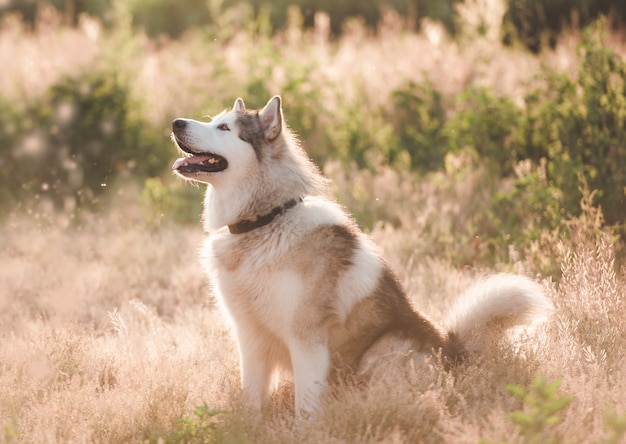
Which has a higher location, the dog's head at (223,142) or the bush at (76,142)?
the dog's head at (223,142)

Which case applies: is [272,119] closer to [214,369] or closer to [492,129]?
[214,369]

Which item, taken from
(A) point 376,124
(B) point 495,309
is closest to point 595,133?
(B) point 495,309

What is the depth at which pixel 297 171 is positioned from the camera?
4137mm

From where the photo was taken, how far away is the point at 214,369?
4.21 metres

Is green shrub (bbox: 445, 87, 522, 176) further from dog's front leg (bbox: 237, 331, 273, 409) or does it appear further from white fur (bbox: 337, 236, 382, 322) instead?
dog's front leg (bbox: 237, 331, 273, 409)

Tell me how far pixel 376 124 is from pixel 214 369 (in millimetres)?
5801

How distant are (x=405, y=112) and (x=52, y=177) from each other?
4.37 metres

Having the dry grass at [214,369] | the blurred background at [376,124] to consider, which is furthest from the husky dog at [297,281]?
the blurred background at [376,124]

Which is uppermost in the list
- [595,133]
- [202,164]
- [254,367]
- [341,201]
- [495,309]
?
[202,164]

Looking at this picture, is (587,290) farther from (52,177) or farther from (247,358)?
(52,177)

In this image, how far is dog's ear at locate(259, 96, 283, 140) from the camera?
13.5 feet

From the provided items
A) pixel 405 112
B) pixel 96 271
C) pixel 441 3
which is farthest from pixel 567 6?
pixel 96 271

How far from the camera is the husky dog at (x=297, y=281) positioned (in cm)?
374

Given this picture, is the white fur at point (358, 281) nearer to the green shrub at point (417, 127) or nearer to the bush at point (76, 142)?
the bush at point (76, 142)
